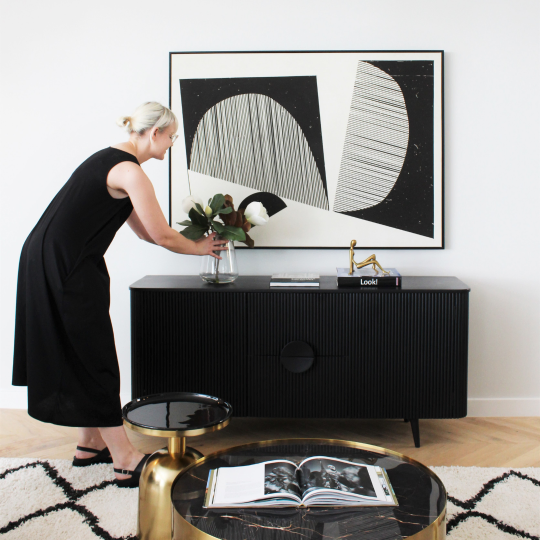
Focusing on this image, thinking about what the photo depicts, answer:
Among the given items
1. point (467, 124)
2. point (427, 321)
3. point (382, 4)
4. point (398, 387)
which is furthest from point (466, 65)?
point (398, 387)

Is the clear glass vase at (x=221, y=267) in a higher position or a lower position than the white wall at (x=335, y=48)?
lower

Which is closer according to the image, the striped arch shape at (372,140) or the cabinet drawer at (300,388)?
the cabinet drawer at (300,388)

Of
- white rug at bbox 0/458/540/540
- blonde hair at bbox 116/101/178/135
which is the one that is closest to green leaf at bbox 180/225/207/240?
blonde hair at bbox 116/101/178/135

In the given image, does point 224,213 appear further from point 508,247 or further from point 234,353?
point 508,247

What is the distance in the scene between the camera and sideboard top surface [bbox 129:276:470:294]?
2182 millimetres

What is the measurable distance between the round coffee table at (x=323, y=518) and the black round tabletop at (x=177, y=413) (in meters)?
0.12

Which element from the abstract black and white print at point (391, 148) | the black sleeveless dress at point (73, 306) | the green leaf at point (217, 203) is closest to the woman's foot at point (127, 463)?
the black sleeveless dress at point (73, 306)

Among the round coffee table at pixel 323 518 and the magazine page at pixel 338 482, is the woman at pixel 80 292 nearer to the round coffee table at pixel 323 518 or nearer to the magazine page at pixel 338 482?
the round coffee table at pixel 323 518

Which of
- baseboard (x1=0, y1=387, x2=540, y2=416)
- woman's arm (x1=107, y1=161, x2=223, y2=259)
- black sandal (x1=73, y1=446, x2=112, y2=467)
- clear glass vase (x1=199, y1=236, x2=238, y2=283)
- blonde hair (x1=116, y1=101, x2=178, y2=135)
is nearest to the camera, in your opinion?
woman's arm (x1=107, y1=161, x2=223, y2=259)

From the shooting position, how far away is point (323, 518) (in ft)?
3.47

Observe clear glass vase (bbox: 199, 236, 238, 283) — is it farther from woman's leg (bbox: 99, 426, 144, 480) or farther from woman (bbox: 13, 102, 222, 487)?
woman's leg (bbox: 99, 426, 144, 480)

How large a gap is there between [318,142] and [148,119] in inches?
37.2

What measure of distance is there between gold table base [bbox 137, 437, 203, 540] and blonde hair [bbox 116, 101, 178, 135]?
115cm

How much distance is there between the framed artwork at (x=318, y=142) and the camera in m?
2.53
